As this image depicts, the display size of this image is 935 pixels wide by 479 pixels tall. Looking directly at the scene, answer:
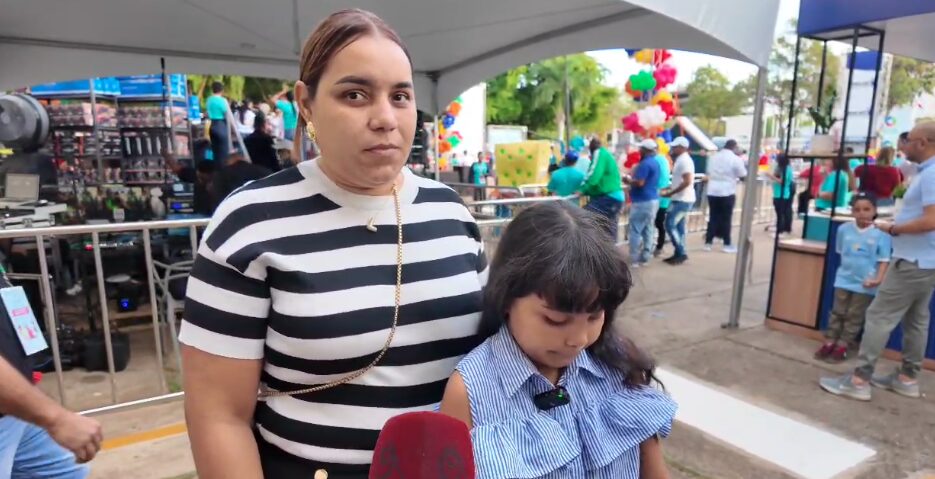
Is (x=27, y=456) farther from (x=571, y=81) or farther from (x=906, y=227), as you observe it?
Answer: (x=571, y=81)

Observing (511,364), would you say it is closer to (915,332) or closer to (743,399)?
(743,399)

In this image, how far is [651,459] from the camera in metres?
1.21

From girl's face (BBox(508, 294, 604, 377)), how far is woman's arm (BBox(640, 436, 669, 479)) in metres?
0.29

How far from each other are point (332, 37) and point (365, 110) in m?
0.14

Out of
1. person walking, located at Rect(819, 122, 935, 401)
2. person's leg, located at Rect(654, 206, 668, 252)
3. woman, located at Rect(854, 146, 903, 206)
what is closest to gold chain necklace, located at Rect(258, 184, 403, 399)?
person walking, located at Rect(819, 122, 935, 401)

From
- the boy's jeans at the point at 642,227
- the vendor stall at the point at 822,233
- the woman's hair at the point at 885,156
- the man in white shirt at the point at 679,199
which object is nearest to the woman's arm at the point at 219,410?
the vendor stall at the point at 822,233

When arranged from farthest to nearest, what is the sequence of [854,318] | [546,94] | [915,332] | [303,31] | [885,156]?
[546,94] < [885,156] < [303,31] < [854,318] < [915,332]

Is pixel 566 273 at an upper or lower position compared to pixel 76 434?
upper

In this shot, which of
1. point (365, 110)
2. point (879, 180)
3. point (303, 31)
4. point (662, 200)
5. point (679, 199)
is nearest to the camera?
point (365, 110)

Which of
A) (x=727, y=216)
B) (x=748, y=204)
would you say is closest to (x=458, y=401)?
(x=748, y=204)

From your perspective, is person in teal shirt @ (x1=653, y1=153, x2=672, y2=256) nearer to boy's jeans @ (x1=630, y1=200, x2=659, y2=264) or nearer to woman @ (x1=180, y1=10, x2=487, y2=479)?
boy's jeans @ (x1=630, y1=200, x2=659, y2=264)

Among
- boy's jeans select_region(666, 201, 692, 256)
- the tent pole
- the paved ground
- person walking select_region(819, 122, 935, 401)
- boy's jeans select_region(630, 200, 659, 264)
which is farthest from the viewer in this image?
boy's jeans select_region(666, 201, 692, 256)

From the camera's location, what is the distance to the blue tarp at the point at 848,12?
4059mm

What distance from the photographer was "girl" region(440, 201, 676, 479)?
3.45 feet
